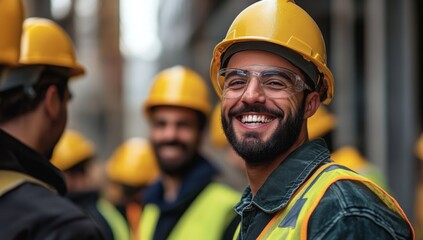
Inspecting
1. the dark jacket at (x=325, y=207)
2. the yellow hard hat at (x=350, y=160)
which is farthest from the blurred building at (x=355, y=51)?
the dark jacket at (x=325, y=207)

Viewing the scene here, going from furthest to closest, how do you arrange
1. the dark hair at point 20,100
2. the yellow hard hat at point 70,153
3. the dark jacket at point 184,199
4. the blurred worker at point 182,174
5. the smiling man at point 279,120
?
1. the yellow hard hat at point 70,153
2. the dark jacket at point 184,199
3. the blurred worker at point 182,174
4. the dark hair at point 20,100
5. the smiling man at point 279,120

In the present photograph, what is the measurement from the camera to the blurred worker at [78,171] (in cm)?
618

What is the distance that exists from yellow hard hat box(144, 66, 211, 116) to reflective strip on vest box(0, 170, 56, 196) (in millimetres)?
2785

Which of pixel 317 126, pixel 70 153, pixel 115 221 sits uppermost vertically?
pixel 317 126

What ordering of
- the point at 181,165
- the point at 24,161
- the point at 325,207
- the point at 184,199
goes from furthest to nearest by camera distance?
the point at 181,165
the point at 184,199
the point at 24,161
the point at 325,207

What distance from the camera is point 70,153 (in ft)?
23.8

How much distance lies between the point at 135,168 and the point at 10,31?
5.70 m

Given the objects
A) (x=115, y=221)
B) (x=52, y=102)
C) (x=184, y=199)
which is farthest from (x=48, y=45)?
(x=115, y=221)

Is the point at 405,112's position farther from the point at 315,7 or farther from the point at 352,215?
the point at 315,7

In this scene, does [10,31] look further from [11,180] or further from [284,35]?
[284,35]

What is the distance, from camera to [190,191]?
5070mm

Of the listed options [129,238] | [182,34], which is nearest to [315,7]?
[182,34]

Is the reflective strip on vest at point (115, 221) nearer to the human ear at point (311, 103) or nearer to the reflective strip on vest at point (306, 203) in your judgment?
the human ear at point (311, 103)

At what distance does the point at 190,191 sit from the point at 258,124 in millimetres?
2183
